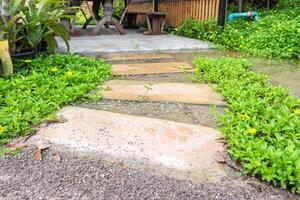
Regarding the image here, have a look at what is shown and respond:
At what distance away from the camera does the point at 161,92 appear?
263 centimetres

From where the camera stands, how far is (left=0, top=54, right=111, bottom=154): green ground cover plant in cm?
190

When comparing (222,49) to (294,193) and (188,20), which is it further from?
(294,193)

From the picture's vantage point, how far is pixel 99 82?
2855 millimetres

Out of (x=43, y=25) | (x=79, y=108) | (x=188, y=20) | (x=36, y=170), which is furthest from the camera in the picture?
(x=188, y=20)

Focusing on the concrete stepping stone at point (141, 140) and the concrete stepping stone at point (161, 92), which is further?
the concrete stepping stone at point (161, 92)

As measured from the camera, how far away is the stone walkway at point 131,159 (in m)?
1.36

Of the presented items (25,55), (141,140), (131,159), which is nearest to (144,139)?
(141,140)

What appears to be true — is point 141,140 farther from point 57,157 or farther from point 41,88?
point 41,88

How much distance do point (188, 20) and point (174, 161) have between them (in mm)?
5569

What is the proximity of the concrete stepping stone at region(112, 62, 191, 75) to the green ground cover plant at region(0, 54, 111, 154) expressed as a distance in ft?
0.62

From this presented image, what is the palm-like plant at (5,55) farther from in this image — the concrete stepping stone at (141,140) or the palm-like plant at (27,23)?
the concrete stepping stone at (141,140)

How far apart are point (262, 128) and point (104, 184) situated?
93 centimetres

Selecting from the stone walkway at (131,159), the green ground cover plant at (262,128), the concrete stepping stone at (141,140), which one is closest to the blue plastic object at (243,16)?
the green ground cover plant at (262,128)

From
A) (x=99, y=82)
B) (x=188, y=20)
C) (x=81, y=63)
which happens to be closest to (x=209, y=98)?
(x=99, y=82)
